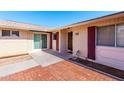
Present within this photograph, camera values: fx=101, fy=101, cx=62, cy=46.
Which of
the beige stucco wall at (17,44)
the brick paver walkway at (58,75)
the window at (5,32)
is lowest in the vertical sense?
the brick paver walkway at (58,75)

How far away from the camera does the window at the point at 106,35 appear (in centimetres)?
568

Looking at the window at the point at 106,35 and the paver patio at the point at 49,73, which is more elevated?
the window at the point at 106,35

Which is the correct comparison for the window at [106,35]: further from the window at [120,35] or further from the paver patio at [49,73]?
the paver patio at [49,73]

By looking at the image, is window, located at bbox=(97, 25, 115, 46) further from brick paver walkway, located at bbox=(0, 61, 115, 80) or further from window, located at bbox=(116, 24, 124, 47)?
brick paver walkway, located at bbox=(0, 61, 115, 80)

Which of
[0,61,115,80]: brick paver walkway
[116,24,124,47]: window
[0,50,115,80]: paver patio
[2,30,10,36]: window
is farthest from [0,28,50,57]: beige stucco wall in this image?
[116,24,124,47]: window

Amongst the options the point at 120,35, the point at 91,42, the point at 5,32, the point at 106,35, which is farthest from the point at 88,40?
the point at 5,32

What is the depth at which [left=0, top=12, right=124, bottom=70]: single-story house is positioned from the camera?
5.34 m

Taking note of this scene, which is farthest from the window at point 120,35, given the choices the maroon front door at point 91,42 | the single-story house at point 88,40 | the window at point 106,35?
the maroon front door at point 91,42

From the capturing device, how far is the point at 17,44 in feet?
32.4

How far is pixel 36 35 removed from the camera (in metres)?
12.7

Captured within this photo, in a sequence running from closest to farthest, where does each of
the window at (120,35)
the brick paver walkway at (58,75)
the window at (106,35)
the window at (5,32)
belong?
the brick paver walkway at (58,75), the window at (120,35), the window at (106,35), the window at (5,32)

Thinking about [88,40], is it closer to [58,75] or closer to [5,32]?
[58,75]
